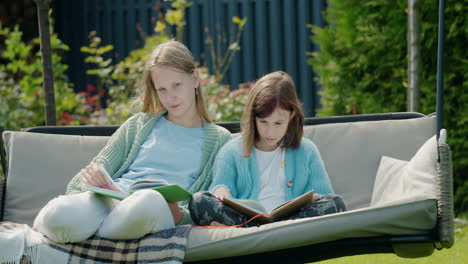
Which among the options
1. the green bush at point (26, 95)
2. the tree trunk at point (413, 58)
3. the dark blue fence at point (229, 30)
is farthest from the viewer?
the dark blue fence at point (229, 30)

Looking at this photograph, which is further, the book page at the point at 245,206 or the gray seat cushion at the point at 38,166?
the gray seat cushion at the point at 38,166

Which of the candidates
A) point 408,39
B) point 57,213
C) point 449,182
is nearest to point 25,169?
point 57,213

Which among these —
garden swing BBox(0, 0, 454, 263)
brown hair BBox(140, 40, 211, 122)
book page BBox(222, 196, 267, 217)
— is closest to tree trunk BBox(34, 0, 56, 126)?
garden swing BBox(0, 0, 454, 263)

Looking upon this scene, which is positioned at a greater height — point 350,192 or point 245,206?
point 245,206

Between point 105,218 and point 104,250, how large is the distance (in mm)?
125

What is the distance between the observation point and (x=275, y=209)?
2355 millimetres

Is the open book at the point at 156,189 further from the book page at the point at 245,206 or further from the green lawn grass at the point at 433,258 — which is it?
the green lawn grass at the point at 433,258

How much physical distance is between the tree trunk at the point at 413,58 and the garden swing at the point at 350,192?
1.21 meters

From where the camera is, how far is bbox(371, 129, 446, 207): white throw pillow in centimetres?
232

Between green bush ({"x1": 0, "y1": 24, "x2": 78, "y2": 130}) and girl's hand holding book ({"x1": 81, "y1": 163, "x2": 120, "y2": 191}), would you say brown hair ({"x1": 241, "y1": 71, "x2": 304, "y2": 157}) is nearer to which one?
girl's hand holding book ({"x1": 81, "y1": 163, "x2": 120, "y2": 191})

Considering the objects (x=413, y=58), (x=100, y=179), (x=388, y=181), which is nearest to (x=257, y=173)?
(x=388, y=181)

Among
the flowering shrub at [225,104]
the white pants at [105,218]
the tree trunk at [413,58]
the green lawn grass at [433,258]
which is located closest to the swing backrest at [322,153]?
the white pants at [105,218]

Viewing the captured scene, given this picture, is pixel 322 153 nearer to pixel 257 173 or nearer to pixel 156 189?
pixel 257 173

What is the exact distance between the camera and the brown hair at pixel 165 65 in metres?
2.86
